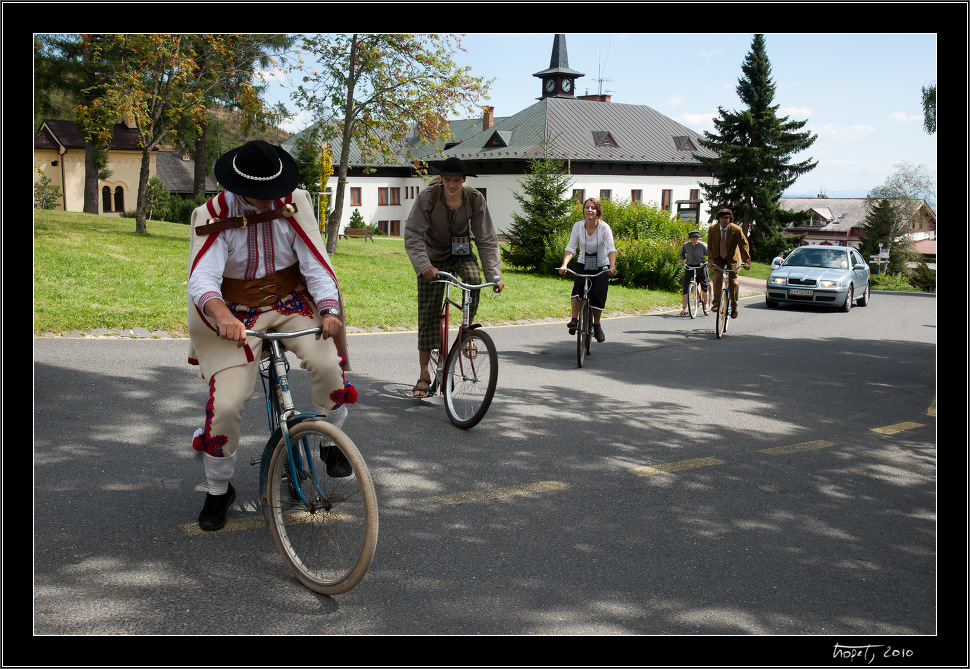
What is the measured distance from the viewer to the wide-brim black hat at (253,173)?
161 inches

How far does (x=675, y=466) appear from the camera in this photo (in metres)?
5.79

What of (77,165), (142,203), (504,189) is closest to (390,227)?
(504,189)

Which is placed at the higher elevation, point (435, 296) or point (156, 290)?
point (156, 290)

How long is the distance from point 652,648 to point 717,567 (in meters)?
0.92

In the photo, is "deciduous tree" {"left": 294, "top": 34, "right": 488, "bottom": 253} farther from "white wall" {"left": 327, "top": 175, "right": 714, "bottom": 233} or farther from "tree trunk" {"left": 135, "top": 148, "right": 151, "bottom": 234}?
"white wall" {"left": 327, "top": 175, "right": 714, "bottom": 233}

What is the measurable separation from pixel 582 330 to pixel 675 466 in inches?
165

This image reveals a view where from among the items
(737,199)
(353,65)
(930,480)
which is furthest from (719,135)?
(930,480)

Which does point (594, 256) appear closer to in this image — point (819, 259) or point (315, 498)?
point (315, 498)

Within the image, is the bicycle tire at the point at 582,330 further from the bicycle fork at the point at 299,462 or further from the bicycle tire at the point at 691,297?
the bicycle tire at the point at 691,297

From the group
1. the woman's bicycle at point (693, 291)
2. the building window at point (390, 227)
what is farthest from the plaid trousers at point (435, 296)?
the building window at point (390, 227)

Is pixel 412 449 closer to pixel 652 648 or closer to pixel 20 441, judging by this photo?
pixel 20 441

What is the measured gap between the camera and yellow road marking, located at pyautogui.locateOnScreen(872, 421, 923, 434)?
7125 mm

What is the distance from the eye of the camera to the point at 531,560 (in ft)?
13.4

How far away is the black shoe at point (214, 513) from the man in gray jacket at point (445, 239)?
3061 millimetres
